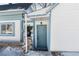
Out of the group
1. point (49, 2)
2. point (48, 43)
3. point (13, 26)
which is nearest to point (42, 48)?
point (48, 43)

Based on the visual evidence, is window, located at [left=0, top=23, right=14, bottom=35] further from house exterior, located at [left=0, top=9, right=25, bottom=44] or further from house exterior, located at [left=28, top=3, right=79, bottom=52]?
house exterior, located at [left=28, top=3, right=79, bottom=52]

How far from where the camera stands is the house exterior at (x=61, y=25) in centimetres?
214

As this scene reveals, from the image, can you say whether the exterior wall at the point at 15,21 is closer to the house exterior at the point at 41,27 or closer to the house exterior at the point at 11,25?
the house exterior at the point at 11,25

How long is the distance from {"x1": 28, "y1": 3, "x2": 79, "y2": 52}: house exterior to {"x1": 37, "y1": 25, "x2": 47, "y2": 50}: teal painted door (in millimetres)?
48

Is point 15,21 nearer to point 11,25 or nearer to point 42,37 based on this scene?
point 11,25

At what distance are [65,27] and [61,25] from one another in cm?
7

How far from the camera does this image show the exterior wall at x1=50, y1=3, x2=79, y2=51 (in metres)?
2.14

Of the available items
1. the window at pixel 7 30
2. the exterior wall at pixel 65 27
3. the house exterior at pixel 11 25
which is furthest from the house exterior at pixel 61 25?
the window at pixel 7 30

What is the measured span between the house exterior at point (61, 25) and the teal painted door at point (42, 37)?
0.05 metres

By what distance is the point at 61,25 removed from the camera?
2.17m

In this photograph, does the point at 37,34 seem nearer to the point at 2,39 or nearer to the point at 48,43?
the point at 48,43

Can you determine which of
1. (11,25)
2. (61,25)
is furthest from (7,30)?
(61,25)

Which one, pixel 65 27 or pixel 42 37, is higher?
pixel 65 27

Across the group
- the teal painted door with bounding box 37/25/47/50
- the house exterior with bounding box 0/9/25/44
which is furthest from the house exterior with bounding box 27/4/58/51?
the house exterior with bounding box 0/9/25/44
